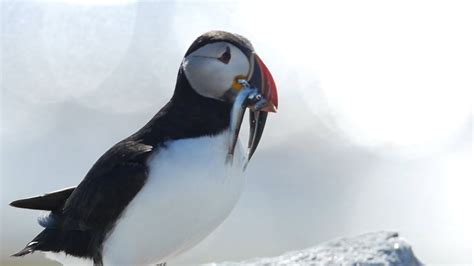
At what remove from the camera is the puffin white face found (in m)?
7.00

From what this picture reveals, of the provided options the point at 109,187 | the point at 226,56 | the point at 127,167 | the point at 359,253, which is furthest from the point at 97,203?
the point at 359,253

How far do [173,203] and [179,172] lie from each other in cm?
21

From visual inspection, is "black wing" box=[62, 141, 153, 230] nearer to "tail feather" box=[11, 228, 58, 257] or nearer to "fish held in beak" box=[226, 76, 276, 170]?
"tail feather" box=[11, 228, 58, 257]

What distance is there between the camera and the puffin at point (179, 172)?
6.82m

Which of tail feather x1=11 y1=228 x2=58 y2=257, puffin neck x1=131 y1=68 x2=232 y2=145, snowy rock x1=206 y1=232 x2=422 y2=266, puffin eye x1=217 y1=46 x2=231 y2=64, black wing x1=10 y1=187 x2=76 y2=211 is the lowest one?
snowy rock x1=206 y1=232 x2=422 y2=266

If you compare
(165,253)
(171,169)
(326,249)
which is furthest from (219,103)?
(326,249)

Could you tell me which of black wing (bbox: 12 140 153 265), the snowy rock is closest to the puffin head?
black wing (bbox: 12 140 153 265)

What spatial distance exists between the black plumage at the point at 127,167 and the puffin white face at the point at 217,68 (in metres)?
0.05

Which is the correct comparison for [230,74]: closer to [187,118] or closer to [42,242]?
[187,118]

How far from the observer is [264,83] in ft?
23.3

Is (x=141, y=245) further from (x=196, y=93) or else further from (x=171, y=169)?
(x=196, y=93)

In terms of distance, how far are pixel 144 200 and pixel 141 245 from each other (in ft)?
1.04

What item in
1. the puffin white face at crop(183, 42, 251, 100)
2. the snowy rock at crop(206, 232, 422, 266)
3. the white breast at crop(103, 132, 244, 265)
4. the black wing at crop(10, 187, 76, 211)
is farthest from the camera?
the snowy rock at crop(206, 232, 422, 266)

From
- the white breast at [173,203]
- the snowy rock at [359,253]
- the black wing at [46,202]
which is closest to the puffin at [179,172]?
the white breast at [173,203]
